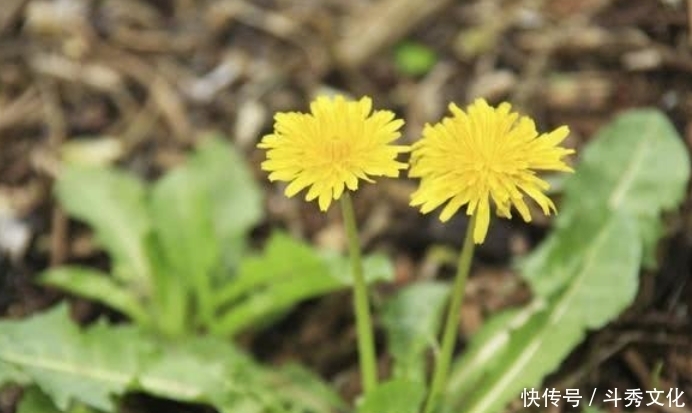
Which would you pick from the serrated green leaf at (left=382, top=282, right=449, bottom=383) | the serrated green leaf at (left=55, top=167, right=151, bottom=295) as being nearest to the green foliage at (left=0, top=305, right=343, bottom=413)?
the serrated green leaf at (left=382, top=282, right=449, bottom=383)

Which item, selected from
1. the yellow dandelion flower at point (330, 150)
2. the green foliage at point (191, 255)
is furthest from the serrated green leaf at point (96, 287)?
the yellow dandelion flower at point (330, 150)

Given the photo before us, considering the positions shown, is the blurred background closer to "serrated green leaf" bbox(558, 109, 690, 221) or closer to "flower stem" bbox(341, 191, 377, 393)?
"serrated green leaf" bbox(558, 109, 690, 221)

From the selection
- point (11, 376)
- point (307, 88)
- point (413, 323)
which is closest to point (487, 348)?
point (413, 323)

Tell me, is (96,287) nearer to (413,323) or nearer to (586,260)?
(413,323)

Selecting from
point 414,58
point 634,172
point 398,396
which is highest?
point 414,58

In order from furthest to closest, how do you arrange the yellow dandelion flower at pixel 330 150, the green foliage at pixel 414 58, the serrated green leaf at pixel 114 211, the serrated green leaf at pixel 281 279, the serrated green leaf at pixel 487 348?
the green foliage at pixel 414 58 → the serrated green leaf at pixel 114 211 → the serrated green leaf at pixel 281 279 → the serrated green leaf at pixel 487 348 → the yellow dandelion flower at pixel 330 150

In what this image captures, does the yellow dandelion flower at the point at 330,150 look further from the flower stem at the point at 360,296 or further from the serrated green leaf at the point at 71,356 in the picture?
the serrated green leaf at the point at 71,356

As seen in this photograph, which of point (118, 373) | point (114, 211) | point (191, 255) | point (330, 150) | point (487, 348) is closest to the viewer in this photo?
point (330, 150)
